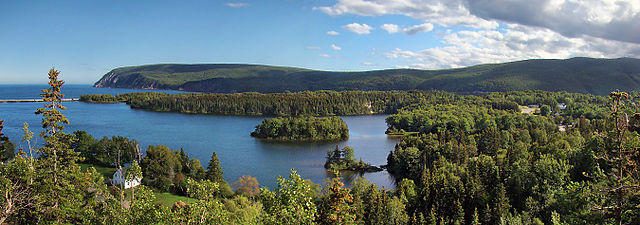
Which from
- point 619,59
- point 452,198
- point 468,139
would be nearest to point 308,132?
point 468,139

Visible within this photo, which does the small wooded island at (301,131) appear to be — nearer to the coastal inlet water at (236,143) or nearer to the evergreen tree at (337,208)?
the coastal inlet water at (236,143)

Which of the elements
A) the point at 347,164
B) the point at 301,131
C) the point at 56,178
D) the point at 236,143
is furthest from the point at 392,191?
the point at 301,131

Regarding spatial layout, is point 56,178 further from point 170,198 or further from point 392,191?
point 392,191

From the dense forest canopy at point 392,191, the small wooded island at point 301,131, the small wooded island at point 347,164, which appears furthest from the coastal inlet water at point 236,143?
the dense forest canopy at point 392,191

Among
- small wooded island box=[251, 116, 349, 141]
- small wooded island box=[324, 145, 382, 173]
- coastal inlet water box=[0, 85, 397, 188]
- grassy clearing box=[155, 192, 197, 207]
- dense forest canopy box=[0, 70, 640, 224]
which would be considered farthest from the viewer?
small wooded island box=[251, 116, 349, 141]

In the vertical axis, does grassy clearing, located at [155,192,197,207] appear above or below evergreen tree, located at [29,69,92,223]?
below

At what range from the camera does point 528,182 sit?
2748 centimetres

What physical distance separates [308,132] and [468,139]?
90.0ft

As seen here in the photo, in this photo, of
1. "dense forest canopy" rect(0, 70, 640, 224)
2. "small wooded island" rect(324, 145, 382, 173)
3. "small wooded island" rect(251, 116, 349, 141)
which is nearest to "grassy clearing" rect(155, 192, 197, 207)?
"dense forest canopy" rect(0, 70, 640, 224)

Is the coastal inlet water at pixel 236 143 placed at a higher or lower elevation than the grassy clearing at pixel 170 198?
higher

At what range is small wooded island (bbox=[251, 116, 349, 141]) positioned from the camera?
65.8m

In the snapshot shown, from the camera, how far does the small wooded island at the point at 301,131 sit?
65.8m

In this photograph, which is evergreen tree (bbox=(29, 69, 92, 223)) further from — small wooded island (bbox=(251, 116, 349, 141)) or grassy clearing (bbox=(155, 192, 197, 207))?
small wooded island (bbox=(251, 116, 349, 141))

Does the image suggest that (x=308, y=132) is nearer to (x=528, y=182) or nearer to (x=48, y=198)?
(x=528, y=182)
